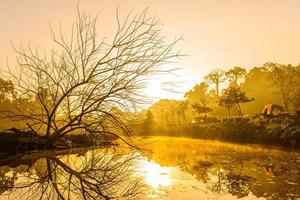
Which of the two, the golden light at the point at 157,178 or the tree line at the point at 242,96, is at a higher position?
the tree line at the point at 242,96

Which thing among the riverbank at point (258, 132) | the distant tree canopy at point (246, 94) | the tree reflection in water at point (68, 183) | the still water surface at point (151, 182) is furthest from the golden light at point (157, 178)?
the distant tree canopy at point (246, 94)

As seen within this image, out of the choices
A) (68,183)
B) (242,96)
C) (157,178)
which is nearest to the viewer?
(68,183)

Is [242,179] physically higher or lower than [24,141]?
lower

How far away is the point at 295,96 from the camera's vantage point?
152 feet

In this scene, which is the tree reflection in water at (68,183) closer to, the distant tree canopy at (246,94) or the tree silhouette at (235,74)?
the distant tree canopy at (246,94)

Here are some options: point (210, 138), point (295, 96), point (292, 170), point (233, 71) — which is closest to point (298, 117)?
point (210, 138)

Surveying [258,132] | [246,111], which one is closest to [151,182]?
[258,132]

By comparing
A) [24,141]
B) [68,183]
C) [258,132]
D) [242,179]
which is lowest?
[242,179]

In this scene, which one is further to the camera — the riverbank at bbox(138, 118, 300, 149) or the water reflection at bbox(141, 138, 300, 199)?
the riverbank at bbox(138, 118, 300, 149)

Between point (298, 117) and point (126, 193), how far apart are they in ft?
86.4

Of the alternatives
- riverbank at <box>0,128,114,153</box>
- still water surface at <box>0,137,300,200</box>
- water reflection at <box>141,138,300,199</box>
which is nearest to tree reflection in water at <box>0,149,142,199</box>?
still water surface at <box>0,137,300,200</box>

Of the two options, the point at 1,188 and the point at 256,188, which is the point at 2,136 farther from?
the point at 256,188

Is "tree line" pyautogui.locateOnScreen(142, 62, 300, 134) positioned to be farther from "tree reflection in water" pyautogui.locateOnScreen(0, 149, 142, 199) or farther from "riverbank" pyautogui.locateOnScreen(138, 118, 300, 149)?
"tree reflection in water" pyautogui.locateOnScreen(0, 149, 142, 199)

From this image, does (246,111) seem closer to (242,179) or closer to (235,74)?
(235,74)
